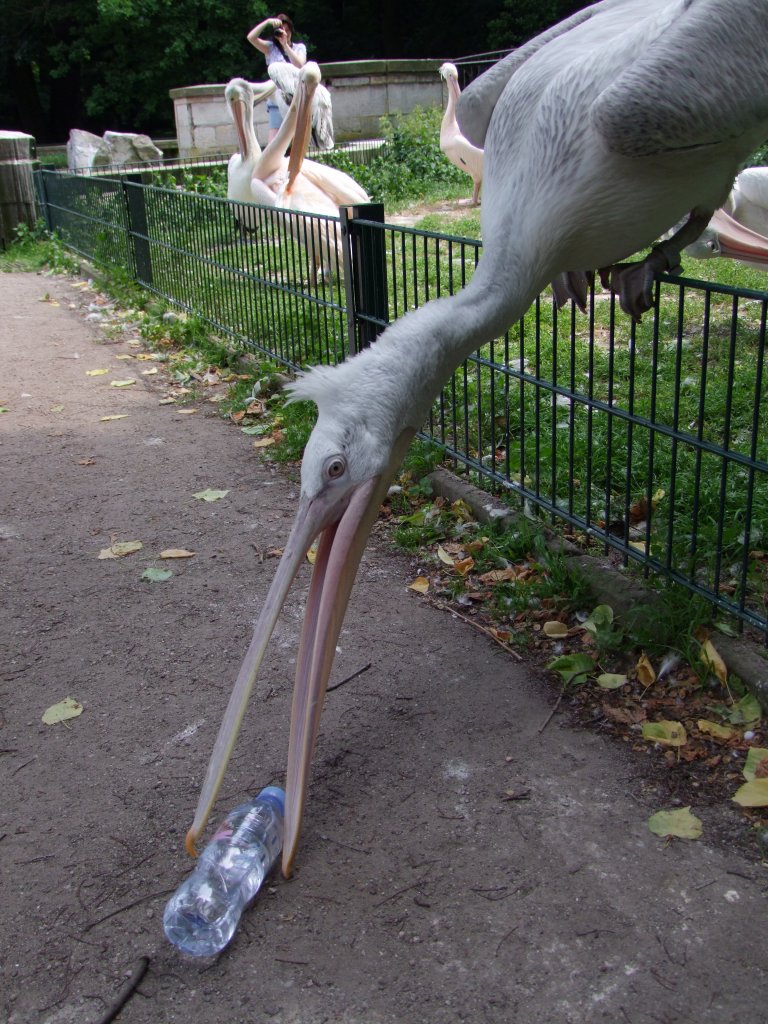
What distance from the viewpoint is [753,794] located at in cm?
240

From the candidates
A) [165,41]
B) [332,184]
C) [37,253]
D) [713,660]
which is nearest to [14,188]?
[37,253]

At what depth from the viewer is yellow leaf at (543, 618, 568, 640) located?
3.18 m

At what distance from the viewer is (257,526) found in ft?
13.9

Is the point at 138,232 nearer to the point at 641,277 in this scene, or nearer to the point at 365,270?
the point at 365,270

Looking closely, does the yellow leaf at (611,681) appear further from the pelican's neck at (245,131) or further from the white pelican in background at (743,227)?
the pelican's neck at (245,131)

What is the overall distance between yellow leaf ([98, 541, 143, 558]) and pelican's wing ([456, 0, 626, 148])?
213cm

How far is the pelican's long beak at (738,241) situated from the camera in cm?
491

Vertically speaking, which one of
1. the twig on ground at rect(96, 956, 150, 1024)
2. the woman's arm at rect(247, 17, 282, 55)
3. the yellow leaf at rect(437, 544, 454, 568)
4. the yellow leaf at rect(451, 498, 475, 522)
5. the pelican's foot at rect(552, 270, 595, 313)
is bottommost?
the twig on ground at rect(96, 956, 150, 1024)

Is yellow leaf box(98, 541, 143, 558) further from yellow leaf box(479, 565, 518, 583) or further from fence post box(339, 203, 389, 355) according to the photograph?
yellow leaf box(479, 565, 518, 583)

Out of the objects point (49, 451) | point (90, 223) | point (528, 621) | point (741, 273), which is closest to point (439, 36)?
point (90, 223)

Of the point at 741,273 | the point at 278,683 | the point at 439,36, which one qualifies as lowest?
the point at 278,683

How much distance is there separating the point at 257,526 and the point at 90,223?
7.41m

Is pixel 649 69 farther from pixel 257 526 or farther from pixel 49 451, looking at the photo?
pixel 49 451

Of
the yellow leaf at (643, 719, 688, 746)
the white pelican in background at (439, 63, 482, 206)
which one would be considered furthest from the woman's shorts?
the yellow leaf at (643, 719, 688, 746)
